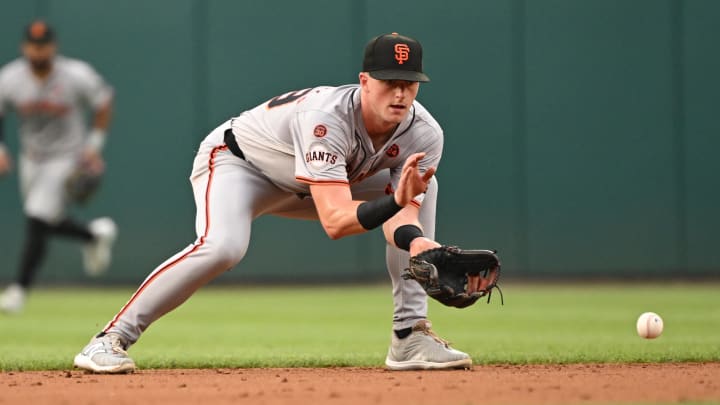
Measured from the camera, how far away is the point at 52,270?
11938 mm

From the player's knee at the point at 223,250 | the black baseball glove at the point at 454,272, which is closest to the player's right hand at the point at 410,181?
the black baseball glove at the point at 454,272

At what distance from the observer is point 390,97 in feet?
14.9

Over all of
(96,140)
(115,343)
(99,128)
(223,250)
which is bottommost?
(115,343)

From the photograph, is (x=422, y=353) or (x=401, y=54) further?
(x=422, y=353)

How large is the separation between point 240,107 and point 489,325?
4.84 meters

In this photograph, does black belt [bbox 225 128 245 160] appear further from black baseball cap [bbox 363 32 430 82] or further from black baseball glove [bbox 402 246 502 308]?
black baseball glove [bbox 402 246 502 308]

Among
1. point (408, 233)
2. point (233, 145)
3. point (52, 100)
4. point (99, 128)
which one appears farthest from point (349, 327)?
point (52, 100)

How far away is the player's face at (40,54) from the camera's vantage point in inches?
365

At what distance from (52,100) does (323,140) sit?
19.0ft

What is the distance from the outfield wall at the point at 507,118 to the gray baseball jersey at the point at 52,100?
2004 mm

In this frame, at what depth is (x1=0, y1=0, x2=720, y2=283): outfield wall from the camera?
11.8 m

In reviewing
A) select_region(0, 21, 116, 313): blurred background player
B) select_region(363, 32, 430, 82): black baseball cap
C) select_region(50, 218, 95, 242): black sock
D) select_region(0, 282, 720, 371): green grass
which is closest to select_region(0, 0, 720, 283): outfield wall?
select_region(0, 282, 720, 371): green grass

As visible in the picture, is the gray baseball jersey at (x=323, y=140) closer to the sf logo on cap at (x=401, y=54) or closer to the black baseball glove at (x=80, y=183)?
the sf logo on cap at (x=401, y=54)

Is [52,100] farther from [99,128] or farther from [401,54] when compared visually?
[401,54]
